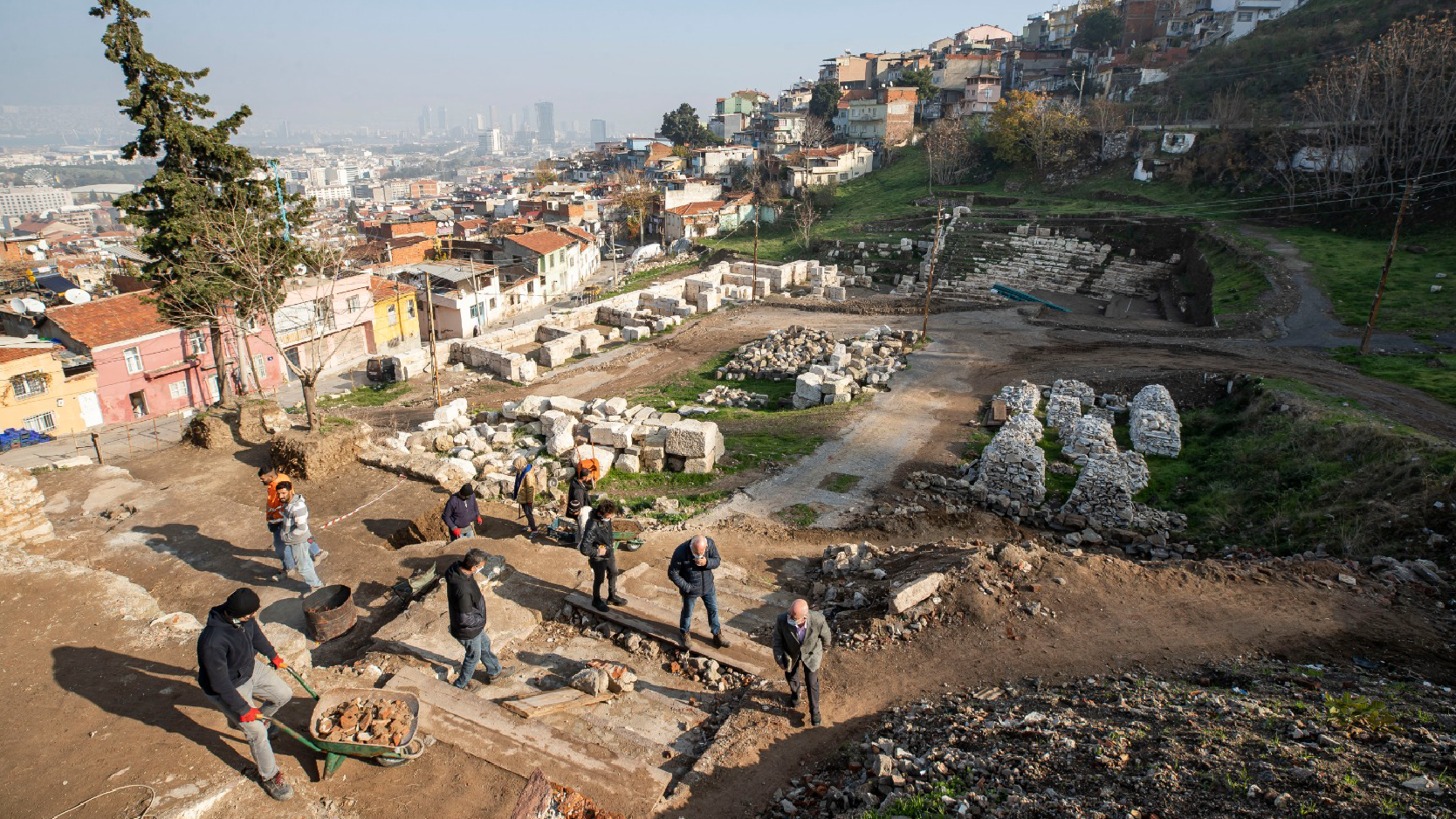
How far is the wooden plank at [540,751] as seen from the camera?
6.15 meters

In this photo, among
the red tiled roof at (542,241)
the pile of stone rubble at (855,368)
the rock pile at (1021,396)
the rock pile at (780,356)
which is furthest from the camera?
the red tiled roof at (542,241)

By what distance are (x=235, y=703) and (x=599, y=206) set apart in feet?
230

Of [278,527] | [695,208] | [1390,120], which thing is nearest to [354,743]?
[278,527]

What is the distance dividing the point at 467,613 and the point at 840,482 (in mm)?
9776

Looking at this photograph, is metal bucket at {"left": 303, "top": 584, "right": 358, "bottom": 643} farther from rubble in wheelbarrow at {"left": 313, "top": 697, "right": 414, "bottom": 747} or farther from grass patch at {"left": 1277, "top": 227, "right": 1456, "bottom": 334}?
grass patch at {"left": 1277, "top": 227, "right": 1456, "bottom": 334}

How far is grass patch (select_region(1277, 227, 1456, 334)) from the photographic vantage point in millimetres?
23672

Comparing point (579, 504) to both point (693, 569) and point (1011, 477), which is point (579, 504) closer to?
point (693, 569)

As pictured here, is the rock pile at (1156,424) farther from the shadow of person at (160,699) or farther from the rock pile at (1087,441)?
the shadow of person at (160,699)

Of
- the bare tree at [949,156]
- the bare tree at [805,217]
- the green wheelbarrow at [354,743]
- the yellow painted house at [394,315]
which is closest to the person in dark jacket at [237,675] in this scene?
the green wheelbarrow at [354,743]

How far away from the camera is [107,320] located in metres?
27.2

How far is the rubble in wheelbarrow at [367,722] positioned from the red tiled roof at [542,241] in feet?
143

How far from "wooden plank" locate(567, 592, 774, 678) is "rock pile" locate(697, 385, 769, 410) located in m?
12.6

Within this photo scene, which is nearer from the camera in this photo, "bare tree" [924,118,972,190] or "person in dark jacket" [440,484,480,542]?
"person in dark jacket" [440,484,480,542]

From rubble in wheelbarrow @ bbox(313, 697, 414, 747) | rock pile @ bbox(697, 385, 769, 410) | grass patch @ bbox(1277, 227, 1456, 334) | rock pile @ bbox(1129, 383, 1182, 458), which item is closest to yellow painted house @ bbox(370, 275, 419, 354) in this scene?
rock pile @ bbox(697, 385, 769, 410)
